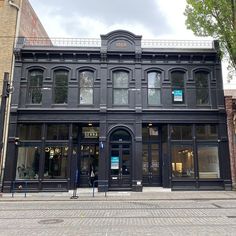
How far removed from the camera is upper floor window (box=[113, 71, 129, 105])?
19.2 m

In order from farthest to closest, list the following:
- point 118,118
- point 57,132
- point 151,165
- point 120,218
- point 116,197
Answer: point 151,165
point 118,118
point 57,132
point 116,197
point 120,218

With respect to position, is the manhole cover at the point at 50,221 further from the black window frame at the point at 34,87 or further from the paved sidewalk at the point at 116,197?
the black window frame at the point at 34,87

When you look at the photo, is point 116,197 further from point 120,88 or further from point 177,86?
point 177,86

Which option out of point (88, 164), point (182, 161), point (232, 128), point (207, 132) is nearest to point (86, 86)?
point (88, 164)

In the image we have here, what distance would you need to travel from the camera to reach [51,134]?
1850cm

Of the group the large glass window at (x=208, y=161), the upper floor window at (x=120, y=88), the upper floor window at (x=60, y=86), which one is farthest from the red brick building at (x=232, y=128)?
the upper floor window at (x=60, y=86)

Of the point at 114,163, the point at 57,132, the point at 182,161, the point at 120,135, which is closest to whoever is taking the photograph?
the point at 114,163

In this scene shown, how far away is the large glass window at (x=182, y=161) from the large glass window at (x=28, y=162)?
944 cm

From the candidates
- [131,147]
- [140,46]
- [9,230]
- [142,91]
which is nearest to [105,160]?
[131,147]

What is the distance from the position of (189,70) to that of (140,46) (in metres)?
4.07

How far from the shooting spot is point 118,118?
18.7 meters

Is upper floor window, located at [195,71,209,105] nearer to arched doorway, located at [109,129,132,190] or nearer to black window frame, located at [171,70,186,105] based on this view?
black window frame, located at [171,70,186,105]

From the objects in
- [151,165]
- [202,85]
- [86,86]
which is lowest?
[151,165]

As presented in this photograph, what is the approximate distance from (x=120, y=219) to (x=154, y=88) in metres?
11.8
